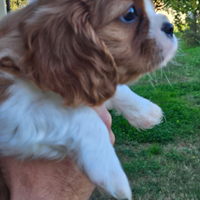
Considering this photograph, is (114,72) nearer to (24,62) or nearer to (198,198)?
(24,62)

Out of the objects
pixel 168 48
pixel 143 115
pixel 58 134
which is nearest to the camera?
pixel 58 134

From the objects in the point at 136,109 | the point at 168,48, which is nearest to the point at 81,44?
the point at 168,48

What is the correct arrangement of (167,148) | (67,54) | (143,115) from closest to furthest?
(67,54) → (143,115) → (167,148)

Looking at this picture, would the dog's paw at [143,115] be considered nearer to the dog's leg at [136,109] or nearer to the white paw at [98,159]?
the dog's leg at [136,109]

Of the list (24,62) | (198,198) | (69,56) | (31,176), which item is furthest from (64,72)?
(198,198)

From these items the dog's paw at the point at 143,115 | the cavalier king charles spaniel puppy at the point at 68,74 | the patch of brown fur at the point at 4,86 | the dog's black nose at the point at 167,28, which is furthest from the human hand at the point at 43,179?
the dog's black nose at the point at 167,28

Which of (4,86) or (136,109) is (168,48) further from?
(4,86)
